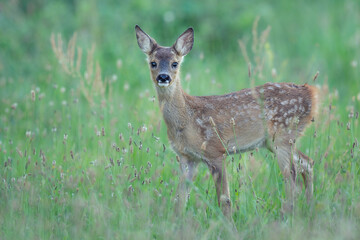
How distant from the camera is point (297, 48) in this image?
9977 millimetres

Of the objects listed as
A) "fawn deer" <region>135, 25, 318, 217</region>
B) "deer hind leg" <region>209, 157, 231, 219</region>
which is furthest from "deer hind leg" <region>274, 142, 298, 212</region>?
"deer hind leg" <region>209, 157, 231, 219</region>

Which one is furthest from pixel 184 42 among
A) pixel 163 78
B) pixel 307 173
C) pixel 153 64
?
pixel 307 173

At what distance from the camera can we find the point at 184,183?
5051 mm

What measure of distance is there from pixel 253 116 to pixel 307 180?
81cm

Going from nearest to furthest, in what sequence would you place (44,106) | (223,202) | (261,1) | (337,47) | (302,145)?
1. (223,202)
2. (302,145)
3. (44,106)
4. (337,47)
5. (261,1)

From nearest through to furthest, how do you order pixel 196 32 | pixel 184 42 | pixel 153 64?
pixel 153 64
pixel 184 42
pixel 196 32

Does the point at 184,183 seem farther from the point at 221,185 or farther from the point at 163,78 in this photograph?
the point at 163,78

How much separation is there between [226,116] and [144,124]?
912mm

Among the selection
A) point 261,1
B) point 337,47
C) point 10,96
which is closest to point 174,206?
point 10,96

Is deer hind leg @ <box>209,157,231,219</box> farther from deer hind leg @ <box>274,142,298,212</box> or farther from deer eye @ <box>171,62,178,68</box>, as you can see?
deer eye @ <box>171,62,178,68</box>

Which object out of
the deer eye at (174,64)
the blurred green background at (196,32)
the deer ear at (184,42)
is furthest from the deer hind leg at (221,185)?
the blurred green background at (196,32)

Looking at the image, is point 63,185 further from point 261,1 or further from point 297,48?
point 261,1

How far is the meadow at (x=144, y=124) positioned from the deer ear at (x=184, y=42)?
483 mm

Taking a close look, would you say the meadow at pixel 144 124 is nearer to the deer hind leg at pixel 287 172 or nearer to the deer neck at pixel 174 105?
the deer hind leg at pixel 287 172
